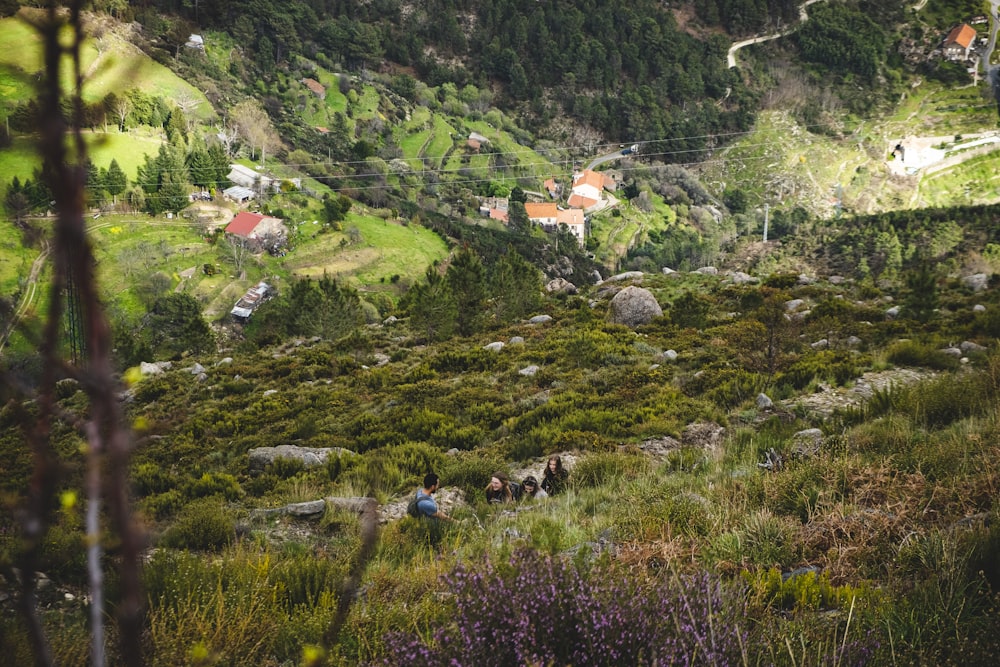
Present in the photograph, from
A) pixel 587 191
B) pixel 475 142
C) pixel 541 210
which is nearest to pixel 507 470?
pixel 541 210

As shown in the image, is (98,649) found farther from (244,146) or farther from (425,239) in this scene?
(244,146)

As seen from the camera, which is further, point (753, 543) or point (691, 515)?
point (691, 515)

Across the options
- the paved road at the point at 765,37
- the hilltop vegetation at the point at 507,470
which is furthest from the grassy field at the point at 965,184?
the paved road at the point at 765,37

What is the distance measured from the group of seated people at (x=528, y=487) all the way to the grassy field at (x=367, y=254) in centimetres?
5874

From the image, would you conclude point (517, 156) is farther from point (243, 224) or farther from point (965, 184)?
point (965, 184)

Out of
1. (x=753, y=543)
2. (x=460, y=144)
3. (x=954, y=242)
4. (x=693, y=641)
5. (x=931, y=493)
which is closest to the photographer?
(x=693, y=641)

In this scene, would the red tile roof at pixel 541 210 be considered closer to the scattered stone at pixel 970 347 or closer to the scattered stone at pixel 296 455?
the scattered stone at pixel 970 347

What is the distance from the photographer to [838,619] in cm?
273

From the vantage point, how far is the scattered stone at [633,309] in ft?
74.4

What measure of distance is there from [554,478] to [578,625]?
17.4 ft

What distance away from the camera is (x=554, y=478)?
758cm

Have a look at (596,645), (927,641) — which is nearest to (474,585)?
(596,645)

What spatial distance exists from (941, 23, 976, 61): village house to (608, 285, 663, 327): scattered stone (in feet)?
535

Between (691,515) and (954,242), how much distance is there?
245 feet
